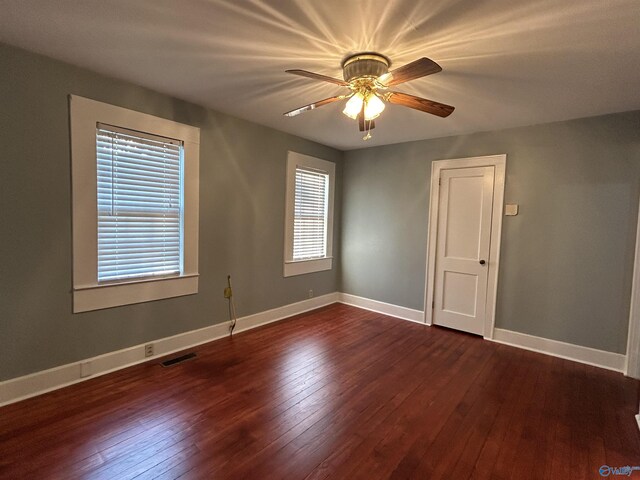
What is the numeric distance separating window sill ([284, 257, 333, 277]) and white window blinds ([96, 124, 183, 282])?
1534 mm

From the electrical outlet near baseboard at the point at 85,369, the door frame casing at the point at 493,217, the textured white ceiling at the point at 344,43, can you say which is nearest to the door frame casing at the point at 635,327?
the door frame casing at the point at 493,217

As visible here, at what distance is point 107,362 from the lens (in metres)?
2.70

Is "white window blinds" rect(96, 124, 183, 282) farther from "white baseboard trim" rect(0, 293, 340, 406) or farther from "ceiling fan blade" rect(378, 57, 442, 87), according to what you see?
"ceiling fan blade" rect(378, 57, 442, 87)

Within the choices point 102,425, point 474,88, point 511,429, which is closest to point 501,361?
point 511,429

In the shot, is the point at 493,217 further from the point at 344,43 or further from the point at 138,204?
the point at 138,204

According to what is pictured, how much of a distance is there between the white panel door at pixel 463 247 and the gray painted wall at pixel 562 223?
20cm

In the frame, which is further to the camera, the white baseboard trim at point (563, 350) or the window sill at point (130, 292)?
the white baseboard trim at point (563, 350)

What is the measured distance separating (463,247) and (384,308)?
4.82ft

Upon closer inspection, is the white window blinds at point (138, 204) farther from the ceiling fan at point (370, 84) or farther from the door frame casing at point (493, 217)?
the door frame casing at point (493, 217)

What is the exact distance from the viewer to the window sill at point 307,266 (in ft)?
14.2

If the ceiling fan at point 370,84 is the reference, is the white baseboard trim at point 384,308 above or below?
below

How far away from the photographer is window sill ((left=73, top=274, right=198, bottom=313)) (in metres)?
2.54

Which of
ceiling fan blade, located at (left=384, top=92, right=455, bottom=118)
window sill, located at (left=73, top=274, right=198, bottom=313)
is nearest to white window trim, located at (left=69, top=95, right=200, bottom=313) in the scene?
window sill, located at (left=73, top=274, right=198, bottom=313)

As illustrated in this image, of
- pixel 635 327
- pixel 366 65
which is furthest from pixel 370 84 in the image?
pixel 635 327
